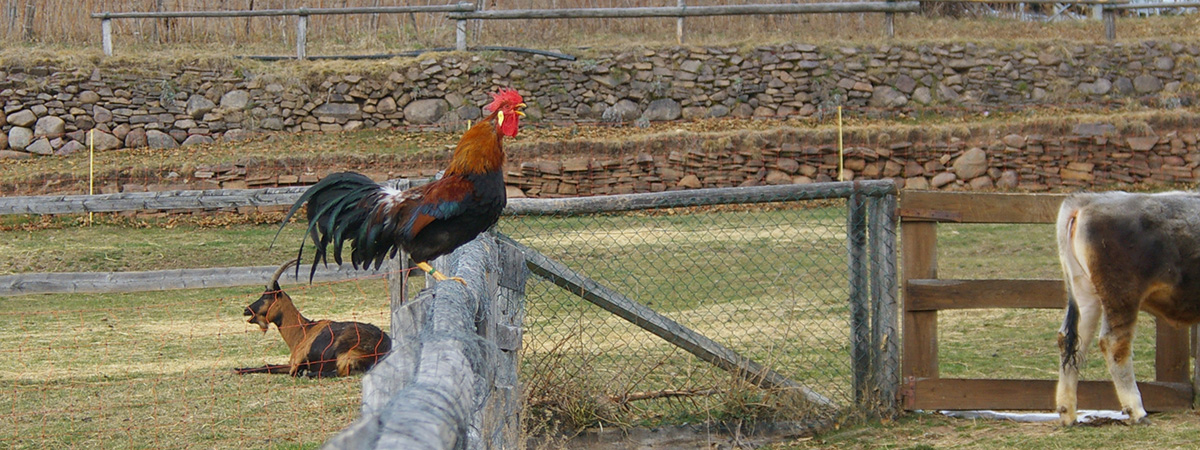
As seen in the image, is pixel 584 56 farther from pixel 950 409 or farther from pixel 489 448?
pixel 489 448

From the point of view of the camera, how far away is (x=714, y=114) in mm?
19422

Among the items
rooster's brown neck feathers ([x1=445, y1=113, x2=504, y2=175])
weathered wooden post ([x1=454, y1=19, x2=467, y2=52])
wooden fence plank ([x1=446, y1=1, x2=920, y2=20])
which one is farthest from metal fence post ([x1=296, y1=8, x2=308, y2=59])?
rooster's brown neck feathers ([x1=445, y1=113, x2=504, y2=175])

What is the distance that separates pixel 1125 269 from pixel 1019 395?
94 cm

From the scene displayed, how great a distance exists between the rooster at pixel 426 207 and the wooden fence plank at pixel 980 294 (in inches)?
94.5

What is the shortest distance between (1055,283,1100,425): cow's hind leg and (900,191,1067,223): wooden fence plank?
46cm

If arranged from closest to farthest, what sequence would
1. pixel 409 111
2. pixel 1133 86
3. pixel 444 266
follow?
pixel 444 266 → pixel 409 111 → pixel 1133 86

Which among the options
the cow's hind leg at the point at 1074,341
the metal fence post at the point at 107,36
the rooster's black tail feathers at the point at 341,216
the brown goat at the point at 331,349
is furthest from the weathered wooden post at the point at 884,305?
the metal fence post at the point at 107,36

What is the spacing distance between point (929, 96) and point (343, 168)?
10.9 m

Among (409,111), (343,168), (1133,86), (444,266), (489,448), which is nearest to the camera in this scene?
(489,448)

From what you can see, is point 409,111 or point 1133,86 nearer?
point 409,111

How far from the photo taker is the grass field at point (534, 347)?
5719mm

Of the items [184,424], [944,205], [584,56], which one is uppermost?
[584,56]

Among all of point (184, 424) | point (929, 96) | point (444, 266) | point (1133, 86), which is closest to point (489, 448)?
point (444, 266)

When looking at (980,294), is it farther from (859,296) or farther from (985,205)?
(859,296)
